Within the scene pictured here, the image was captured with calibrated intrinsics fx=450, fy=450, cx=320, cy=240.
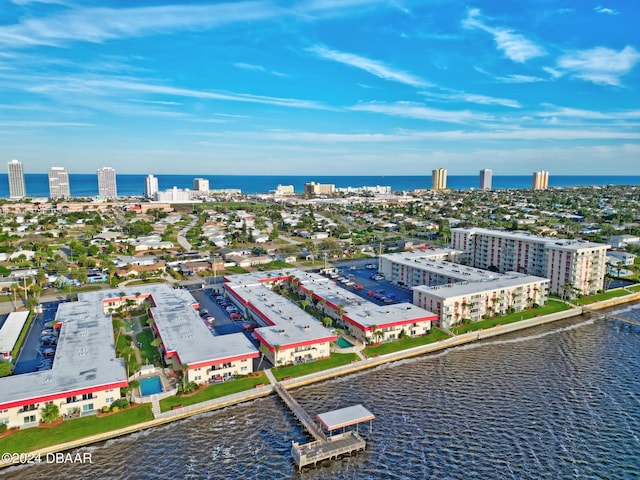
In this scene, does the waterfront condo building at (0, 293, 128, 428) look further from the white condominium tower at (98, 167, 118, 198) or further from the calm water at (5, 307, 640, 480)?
the white condominium tower at (98, 167, 118, 198)

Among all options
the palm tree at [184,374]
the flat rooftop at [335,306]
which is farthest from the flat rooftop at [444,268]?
the palm tree at [184,374]

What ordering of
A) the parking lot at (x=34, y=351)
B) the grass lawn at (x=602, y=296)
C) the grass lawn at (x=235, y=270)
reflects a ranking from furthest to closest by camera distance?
the grass lawn at (x=235, y=270) → the grass lawn at (x=602, y=296) → the parking lot at (x=34, y=351)

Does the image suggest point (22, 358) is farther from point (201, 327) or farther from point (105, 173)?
point (105, 173)

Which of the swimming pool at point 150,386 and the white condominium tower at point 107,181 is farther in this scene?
the white condominium tower at point 107,181

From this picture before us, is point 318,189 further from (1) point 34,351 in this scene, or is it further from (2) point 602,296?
(1) point 34,351

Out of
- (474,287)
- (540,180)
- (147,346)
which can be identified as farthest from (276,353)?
(540,180)

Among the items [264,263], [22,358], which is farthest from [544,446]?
[264,263]

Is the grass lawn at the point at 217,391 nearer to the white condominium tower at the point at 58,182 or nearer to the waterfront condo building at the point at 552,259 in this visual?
the waterfront condo building at the point at 552,259
